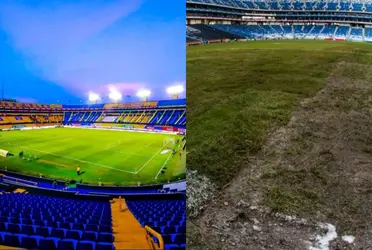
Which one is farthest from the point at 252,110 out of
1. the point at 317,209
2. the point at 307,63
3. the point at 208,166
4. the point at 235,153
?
the point at 307,63

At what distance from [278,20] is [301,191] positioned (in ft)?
73.8

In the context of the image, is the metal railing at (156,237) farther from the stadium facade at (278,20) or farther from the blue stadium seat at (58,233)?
the stadium facade at (278,20)

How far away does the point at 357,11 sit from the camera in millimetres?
19000

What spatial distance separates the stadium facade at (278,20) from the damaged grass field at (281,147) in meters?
8.44

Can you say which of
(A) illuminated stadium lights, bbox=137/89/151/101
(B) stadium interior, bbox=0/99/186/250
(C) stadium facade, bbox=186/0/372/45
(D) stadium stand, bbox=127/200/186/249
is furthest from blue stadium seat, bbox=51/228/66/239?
(C) stadium facade, bbox=186/0/372/45

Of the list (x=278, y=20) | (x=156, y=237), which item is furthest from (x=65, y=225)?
(x=278, y=20)

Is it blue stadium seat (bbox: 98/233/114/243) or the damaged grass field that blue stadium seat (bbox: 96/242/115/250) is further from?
the damaged grass field

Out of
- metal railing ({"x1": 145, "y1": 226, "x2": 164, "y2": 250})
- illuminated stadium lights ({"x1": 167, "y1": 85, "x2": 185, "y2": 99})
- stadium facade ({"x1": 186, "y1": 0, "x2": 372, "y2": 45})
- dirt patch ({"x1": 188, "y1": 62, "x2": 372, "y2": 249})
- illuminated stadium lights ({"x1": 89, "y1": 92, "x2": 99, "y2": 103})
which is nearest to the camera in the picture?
metal railing ({"x1": 145, "y1": 226, "x2": 164, "y2": 250})

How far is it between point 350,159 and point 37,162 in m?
4.73

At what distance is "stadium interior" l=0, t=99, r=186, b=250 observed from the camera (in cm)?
182

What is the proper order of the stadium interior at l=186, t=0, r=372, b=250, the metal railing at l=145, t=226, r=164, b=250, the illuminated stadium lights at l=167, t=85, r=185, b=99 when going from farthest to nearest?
the stadium interior at l=186, t=0, r=372, b=250 < the illuminated stadium lights at l=167, t=85, r=185, b=99 < the metal railing at l=145, t=226, r=164, b=250

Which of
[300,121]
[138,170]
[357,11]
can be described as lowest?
[138,170]

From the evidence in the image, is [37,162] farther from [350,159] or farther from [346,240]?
[350,159]

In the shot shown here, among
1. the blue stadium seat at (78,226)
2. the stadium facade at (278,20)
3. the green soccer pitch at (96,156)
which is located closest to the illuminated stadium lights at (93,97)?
the green soccer pitch at (96,156)
